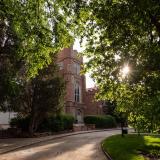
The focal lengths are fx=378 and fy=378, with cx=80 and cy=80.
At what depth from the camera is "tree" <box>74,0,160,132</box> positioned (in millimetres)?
15805

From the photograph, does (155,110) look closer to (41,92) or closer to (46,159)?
(46,159)

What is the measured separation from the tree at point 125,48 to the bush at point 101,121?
1501 inches

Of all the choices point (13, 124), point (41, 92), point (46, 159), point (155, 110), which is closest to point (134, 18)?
point (155, 110)

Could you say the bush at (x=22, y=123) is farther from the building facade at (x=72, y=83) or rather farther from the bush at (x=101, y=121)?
the building facade at (x=72, y=83)

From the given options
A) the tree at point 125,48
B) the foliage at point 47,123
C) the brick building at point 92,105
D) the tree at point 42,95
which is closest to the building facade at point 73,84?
Answer: the brick building at point 92,105

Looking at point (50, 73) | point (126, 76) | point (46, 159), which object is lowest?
point (46, 159)

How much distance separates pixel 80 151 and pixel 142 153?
156 inches

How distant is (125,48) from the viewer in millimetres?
18438

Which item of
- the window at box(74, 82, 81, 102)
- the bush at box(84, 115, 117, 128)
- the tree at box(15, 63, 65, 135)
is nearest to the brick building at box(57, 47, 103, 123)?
the window at box(74, 82, 81, 102)

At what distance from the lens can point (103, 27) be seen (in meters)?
17.9

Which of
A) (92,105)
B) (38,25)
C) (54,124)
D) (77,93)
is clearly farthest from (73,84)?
(38,25)

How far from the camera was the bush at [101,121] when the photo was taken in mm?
60062

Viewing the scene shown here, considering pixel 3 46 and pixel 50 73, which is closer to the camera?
pixel 3 46

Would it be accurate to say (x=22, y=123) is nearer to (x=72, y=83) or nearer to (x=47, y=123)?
(x=47, y=123)
